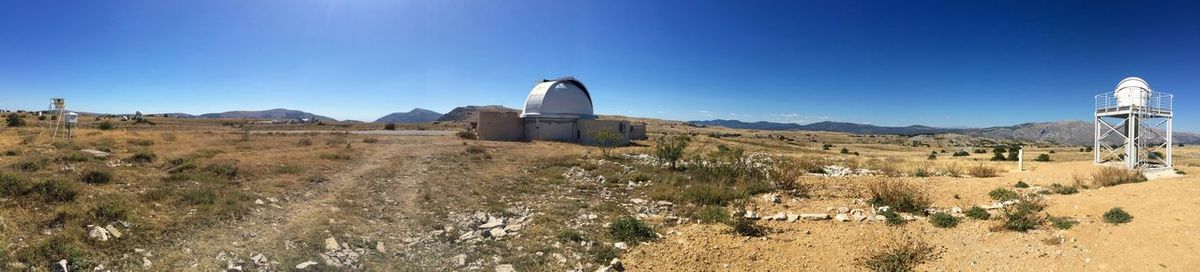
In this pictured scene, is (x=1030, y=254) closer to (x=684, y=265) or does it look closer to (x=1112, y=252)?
(x=1112, y=252)

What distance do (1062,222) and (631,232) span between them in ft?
23.7

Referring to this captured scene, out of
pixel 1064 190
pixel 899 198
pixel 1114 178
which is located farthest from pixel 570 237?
pixel 1114 178

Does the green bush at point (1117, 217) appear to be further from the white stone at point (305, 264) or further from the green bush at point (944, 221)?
the white stone at point (305, 264)

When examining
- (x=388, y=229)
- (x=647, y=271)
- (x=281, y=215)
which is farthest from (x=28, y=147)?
(x=647, y=271)

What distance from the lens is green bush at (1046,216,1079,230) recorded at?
8.35 metres

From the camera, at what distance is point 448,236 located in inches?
A: 348

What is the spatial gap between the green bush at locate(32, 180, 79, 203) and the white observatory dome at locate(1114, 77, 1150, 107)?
29.2m

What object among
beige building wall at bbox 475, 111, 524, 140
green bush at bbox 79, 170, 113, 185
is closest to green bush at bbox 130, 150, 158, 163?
green bush at bbox 79, 170, 113, 185

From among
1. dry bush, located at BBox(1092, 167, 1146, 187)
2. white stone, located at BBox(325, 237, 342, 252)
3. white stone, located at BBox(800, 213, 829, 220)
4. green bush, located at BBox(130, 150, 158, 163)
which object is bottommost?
white stone, located at BBox(325, 237, 342, 252)

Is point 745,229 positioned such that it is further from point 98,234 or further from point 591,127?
point 591,127

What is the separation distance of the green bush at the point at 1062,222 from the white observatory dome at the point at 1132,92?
13609 mm

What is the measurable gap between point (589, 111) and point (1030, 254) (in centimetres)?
3746

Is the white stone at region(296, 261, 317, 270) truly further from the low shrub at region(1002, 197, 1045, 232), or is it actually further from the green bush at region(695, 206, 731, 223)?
the low shrub at region(1002, 197, 1045, 232)

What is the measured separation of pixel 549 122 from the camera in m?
39.6
